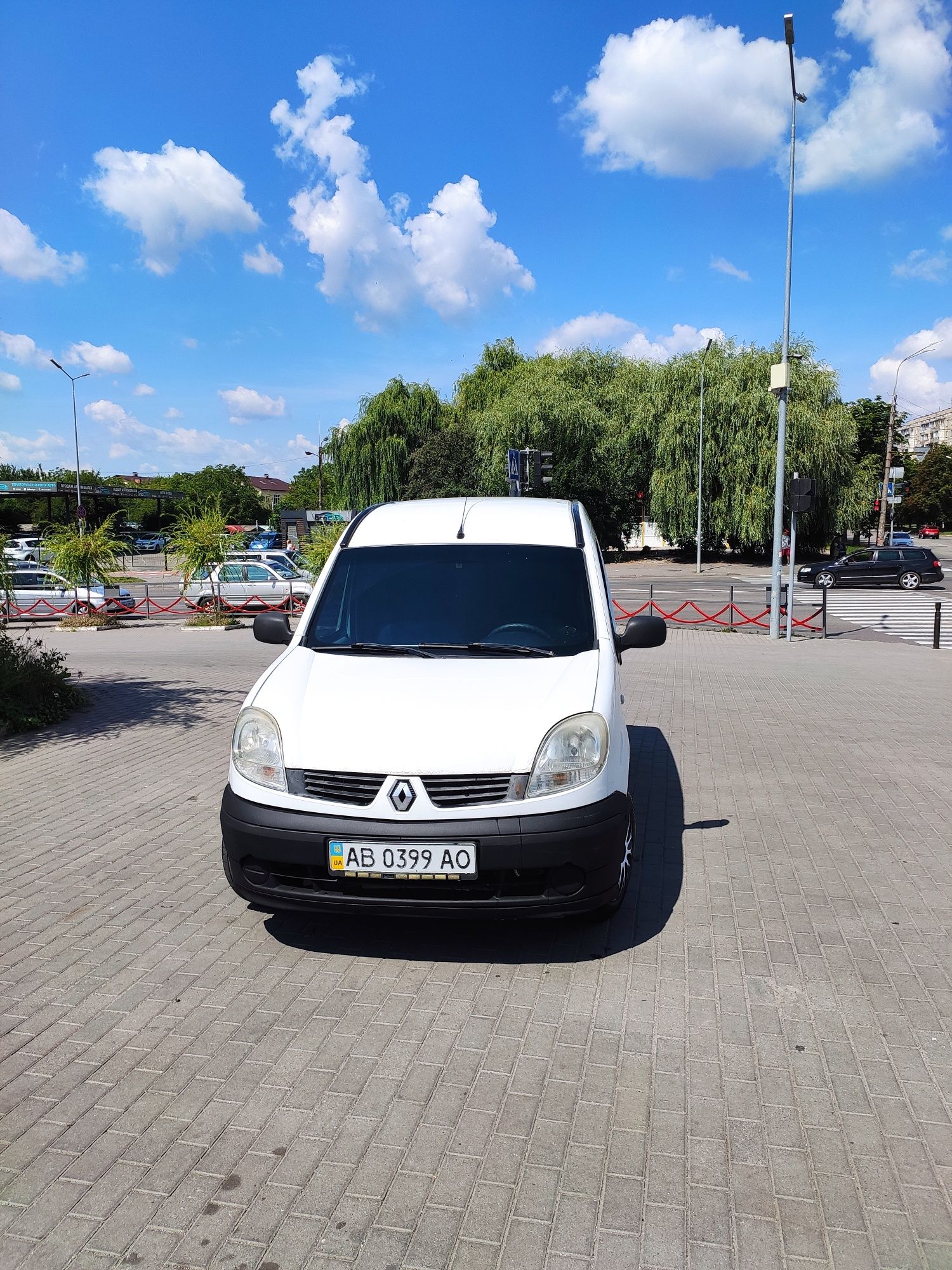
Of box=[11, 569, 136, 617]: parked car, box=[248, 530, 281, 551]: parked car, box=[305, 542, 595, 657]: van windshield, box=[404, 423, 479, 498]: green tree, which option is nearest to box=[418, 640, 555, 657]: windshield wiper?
box=[305, 542, 595, 657]: van windshield

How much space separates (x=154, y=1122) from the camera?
291 cm

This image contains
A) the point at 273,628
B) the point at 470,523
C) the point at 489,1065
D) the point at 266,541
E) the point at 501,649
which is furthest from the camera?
the point at 266,541

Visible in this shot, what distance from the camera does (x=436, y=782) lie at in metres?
3.66

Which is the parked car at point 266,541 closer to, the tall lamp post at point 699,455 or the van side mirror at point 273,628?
the tall lamp post at point 699,455

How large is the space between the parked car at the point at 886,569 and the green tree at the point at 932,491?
238 ft

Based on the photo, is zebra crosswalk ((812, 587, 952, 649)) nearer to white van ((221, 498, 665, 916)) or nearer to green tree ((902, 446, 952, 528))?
white van ((221, 498, 665, 916))

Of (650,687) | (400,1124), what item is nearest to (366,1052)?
(400,1124)

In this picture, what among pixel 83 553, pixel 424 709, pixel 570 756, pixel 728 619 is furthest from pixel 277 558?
pixel 570 756

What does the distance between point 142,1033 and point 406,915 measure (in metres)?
1.06

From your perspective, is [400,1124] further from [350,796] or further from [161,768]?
[161,768]

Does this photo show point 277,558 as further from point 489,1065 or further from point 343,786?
point 489,1065

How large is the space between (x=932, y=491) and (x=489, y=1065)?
111214 millimetres

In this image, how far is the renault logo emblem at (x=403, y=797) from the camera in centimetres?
364

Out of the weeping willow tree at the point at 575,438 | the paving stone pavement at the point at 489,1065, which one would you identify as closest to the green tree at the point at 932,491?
the weeping willow tree at the point at 575,438
